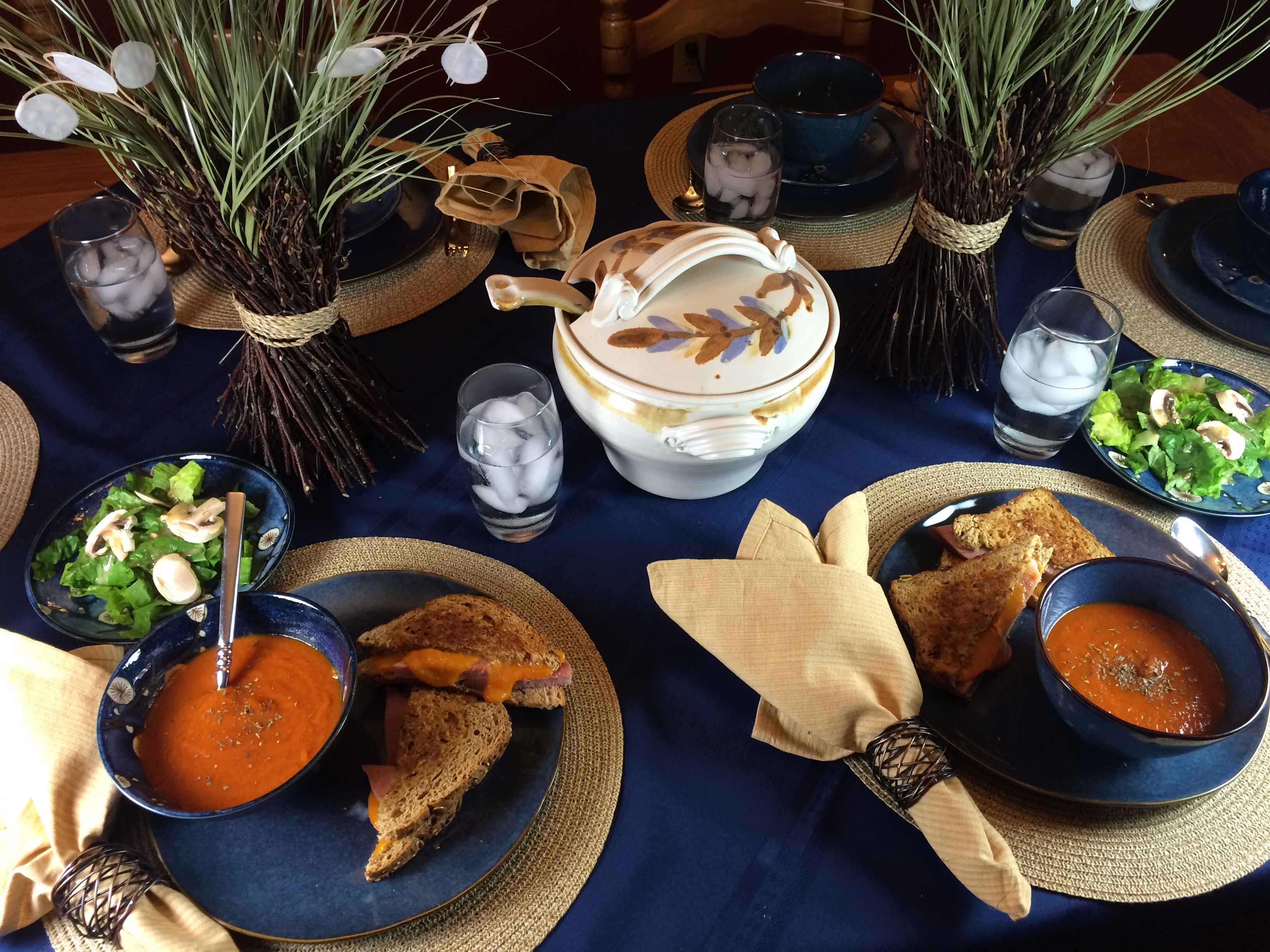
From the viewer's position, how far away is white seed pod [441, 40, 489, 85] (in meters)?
0.62

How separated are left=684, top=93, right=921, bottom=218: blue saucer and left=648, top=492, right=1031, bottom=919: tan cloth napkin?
616 mm

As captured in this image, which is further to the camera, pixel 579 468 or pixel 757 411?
pixel 579 468

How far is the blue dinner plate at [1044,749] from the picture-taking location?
665 mm

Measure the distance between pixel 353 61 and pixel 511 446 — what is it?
0.33 m

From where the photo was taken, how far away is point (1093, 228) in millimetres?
1241

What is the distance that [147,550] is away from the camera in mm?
800

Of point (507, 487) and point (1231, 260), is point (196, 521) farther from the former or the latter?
point (1231, 260)

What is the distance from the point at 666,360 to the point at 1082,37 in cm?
46

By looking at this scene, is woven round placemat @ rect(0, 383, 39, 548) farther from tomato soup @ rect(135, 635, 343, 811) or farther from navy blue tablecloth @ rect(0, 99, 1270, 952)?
tomato soup @ rect(135, 635, 343, 811)

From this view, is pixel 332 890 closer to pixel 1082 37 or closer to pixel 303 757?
pixel 303 757

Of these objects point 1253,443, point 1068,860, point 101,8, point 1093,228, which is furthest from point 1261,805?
point 101,8

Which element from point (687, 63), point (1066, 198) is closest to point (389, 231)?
point (1066, 198)

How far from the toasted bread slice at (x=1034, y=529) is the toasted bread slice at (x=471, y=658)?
39 centimetres

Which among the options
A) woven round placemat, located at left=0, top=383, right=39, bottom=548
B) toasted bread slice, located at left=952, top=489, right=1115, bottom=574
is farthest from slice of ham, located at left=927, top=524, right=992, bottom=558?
woven round placemat, located at left=0, top=383, right=39, bottom=548
